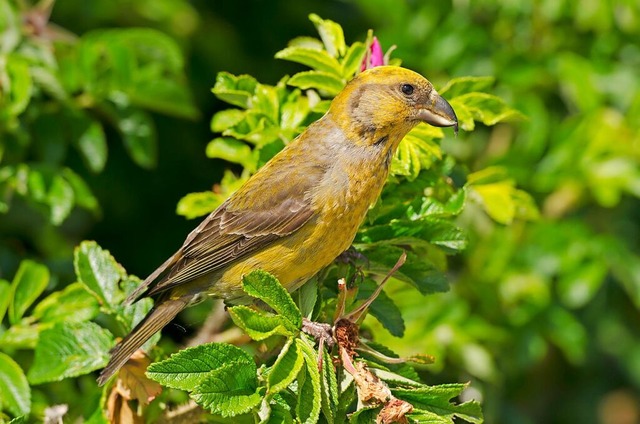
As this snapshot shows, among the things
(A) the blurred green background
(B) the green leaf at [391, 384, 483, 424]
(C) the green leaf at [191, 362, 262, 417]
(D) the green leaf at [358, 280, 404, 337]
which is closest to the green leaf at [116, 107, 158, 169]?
(A) the blurred green background

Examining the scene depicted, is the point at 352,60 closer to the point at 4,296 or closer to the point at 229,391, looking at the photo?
the point at 229,391

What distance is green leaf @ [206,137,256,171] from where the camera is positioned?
3521 millimetres

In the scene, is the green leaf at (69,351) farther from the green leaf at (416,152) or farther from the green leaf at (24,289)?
the green leaf at (416,152)

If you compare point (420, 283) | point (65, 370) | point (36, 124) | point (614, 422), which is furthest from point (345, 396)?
point (614, 422)

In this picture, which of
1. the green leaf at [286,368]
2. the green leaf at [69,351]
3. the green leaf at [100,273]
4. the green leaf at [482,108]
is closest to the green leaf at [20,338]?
the green leaf at [69,351]

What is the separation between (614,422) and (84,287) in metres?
4.57

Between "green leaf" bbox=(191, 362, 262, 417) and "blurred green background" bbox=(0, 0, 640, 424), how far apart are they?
57.6 inches

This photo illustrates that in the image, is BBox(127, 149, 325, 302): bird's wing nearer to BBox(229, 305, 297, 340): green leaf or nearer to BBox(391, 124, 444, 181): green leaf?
BBox(391, 124, 444, 181): green leaf

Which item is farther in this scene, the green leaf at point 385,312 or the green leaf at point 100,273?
the green leaf at point 100,273

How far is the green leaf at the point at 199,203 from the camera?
3518 millimetres

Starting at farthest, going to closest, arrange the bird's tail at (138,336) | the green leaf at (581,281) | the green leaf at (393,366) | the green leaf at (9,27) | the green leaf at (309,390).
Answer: the green leaf at (581,281) → the green leaf at (9,27) → the bird's tail at (138,336) → the green leaf at (393,366) → the green leaf at (309,390)

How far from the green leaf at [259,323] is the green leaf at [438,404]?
359mm

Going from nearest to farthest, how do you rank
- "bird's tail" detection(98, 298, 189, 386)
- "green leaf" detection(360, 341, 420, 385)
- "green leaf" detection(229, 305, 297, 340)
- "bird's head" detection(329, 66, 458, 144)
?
"green leaf" detection(229, 305, 297, 340)
"green leaf" detection(360, 341, 420, 385)
"bird's tail" detection(98, 298, 189, 386)
"bird's head" detection(329, 66, 458, 144)

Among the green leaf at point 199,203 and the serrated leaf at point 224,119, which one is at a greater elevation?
the serrated leaf at point 224,119
